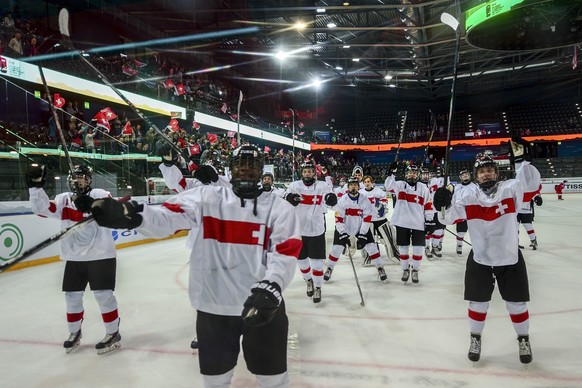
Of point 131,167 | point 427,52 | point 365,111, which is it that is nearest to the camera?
point 131,167

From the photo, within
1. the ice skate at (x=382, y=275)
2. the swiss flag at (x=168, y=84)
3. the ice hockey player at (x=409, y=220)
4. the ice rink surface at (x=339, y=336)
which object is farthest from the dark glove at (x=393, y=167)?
the swiss flag at (x=168, y=84)

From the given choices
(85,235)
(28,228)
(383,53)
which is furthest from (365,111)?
(85,235)

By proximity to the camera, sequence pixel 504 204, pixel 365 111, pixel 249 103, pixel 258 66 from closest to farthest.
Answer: pixel 504 204
pixel 258 66
pixel 249 103
pixel 365 111

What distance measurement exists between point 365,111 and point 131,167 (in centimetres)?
2849

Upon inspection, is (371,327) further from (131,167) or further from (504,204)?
(131,167)

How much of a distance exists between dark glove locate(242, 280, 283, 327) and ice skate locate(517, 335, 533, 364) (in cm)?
246

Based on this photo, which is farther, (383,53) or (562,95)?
(562,95)

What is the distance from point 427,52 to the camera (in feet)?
76.5

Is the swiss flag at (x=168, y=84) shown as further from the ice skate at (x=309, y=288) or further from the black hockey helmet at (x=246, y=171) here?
the black hockey helmet at (x=246, y=171)

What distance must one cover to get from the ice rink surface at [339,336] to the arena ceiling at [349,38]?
7166 mm

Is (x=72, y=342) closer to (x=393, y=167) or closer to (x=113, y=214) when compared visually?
(x=113, y=214)

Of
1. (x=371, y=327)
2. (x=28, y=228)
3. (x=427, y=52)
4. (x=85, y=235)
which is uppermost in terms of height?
(x=427, y=52)

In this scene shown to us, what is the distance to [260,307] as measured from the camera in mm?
1658

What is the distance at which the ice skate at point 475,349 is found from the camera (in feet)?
10.2
